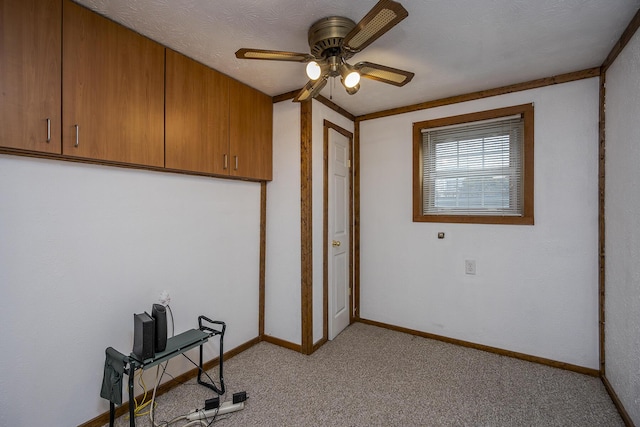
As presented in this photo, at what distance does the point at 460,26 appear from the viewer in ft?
5.78

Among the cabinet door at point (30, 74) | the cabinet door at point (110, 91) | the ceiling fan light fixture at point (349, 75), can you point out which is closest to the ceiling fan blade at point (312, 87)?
the ceiling fan light fixture at point (349, 75)

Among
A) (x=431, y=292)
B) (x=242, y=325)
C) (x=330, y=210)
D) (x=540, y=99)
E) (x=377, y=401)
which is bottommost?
(x=377, y=401)

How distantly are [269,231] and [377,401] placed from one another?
1.67m

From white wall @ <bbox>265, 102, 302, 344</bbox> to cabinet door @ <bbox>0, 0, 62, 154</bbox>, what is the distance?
1.64 metres

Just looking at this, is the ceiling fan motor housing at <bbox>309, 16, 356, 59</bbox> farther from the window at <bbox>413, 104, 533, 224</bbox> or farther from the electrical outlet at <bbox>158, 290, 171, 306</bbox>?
the electrical outlet at <bbox>158, 290, 171, 306</bbox>

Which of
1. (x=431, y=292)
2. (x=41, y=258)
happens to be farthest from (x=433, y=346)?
(x=41, y=258)

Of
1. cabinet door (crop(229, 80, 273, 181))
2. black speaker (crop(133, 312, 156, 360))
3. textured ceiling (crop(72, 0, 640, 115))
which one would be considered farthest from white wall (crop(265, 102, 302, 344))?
black speaker (crop(133, 312, 156, 360))

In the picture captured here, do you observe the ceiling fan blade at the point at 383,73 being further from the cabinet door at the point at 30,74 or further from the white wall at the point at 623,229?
the cabinet door at the point at 30,74

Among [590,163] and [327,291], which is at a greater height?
[590,163]

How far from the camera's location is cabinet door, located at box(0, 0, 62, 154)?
139 centimetres

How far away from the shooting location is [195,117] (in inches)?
88.0

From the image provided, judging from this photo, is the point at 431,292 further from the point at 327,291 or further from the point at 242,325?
the point at 242,325

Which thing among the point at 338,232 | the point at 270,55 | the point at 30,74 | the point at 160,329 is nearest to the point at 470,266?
the point at 338,232

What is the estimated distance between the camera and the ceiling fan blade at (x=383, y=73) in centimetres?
170
